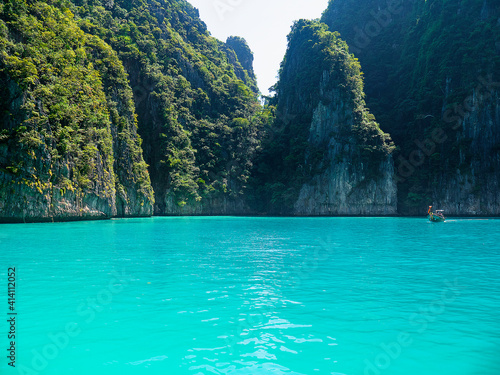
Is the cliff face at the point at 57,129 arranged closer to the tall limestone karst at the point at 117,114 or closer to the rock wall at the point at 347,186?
the tall limestone karst at the point at 117,114

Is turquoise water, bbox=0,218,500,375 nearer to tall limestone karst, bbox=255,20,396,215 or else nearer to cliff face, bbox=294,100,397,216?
cliff face, bbox=294,100,397,216

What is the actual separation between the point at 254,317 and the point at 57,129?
42790 millimetres

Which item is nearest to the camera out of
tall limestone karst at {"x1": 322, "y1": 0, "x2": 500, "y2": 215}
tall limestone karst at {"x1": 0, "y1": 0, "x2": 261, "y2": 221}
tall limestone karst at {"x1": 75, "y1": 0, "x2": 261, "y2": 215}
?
tall limestone karst at {"x1": 0, "y1": 0, "x2": 261, "y2": 221}

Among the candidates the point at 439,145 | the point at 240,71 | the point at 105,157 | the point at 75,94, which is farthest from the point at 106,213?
the point at 240,71

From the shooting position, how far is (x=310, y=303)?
8883mm

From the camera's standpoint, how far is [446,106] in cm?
7025

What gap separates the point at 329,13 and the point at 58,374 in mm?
121985

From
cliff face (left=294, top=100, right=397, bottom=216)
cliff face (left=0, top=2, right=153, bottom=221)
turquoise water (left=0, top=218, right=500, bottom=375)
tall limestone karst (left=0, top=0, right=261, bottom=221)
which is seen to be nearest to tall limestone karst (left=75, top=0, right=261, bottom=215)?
tall limestone karst (left=0, top=0, right=261, bottom=221)

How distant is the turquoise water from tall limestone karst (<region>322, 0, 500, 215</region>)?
58.4 m

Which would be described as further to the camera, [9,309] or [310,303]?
[310,303]

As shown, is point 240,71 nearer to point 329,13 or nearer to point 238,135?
point 329,13

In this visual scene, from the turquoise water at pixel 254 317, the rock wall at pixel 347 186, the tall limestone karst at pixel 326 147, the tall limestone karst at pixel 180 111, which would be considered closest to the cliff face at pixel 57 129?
the tall limestone karst at pixel 180 111

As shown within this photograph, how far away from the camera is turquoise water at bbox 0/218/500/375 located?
5.63m

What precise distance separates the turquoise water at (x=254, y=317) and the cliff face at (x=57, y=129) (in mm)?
28239
